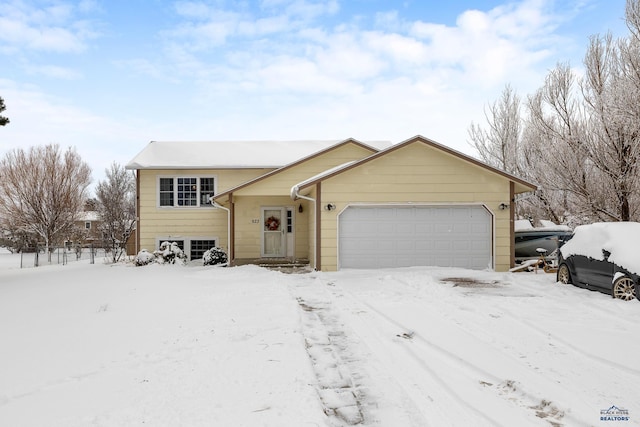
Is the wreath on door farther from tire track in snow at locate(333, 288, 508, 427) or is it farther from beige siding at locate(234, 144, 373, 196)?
tire track in snow at locate(333, 288, 508, 427)

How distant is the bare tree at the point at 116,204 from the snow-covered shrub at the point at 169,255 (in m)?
19.5

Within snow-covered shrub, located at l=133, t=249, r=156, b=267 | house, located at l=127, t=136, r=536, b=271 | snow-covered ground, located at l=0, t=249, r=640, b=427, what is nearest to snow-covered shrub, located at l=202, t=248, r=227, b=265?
snow-covered shrub, located at l=133, t=249, r=156, b=267

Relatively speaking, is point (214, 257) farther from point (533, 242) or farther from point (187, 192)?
point (533, 242)

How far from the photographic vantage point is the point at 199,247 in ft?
62.0

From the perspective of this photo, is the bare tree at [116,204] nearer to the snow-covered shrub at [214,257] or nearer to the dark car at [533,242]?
the snow-covered shrub at [214,257]

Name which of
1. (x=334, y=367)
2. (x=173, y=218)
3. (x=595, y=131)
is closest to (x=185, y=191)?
(x=173, y=218)

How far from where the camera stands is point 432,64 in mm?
A: 17375

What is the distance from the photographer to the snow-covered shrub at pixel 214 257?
17047 mm

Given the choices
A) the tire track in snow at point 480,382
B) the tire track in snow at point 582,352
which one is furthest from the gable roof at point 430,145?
the tire track in snow at point 480,382

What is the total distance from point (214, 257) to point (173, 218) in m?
3.14

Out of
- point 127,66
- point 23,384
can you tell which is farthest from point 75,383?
point 127,66

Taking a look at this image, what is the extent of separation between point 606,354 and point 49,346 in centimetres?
677

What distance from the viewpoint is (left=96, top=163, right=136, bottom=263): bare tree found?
117ft

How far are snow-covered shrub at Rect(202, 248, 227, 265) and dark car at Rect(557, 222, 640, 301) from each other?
40.4ft
